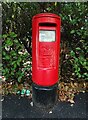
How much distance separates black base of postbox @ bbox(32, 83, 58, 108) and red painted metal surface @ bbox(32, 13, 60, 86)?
0.08 m

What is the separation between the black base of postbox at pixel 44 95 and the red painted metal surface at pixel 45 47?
0.08 metres

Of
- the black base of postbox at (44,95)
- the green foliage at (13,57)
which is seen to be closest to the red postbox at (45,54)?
the black base of postbox at (44,95)

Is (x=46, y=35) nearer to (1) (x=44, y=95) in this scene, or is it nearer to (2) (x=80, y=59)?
(1) (x=44, y=95)

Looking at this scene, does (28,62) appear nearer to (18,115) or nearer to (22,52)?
(22,52)

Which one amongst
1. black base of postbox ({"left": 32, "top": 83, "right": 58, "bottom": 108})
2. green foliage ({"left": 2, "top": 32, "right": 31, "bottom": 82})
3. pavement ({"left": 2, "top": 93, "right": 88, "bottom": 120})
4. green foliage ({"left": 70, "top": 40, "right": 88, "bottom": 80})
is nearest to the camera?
black base of postbox ({"left": 32, "top": 83, "right": 58, "bottom": 108})

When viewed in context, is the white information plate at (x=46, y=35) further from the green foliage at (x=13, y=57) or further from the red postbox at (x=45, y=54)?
the green foliage at (x=13, y=57)

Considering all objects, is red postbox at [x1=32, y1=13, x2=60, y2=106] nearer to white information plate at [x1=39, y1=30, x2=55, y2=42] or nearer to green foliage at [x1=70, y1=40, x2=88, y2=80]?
white information plate at [x1=39, y1=30, x2=55, y2=42]

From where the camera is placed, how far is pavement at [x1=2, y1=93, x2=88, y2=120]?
3.30m

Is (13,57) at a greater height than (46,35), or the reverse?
(46,35)

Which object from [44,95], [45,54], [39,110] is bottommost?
[39,110]

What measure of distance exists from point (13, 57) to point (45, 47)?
3.05ft

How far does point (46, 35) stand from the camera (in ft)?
9.29

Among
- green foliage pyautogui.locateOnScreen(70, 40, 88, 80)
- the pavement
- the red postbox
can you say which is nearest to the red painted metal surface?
the red postbox

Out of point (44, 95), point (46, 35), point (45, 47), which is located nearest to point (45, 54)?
point (45, 47)
